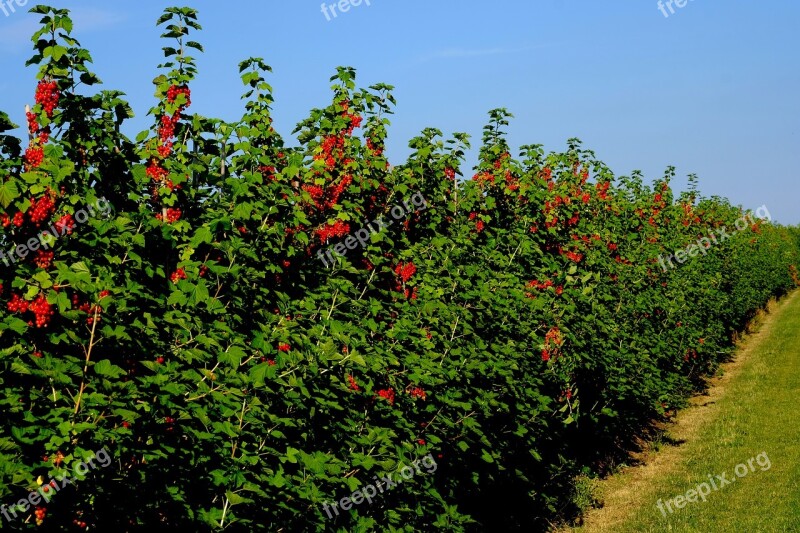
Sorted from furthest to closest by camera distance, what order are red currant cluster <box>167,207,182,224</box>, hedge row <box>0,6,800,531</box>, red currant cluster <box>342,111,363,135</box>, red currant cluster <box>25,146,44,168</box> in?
red currant cluster <box>342,111,363,135</box> < red currant cluster <box>167,207,182,224</box> < red currant cluster <box>25,146,44,168</box> < hedge row <box>0,6,800,531</box>

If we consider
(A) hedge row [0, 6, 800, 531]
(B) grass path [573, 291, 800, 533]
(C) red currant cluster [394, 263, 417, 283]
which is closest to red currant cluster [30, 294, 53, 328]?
(A) hedge row [0, 6, 800, 531]

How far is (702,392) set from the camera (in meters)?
18.4

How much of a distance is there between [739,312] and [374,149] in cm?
1943

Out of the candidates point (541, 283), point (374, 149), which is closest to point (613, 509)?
point (541, 283)

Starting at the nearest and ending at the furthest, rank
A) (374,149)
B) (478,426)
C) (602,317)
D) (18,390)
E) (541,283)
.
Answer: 1. (18,390)
2. (478,426)
3. (374,149)
4. (541,283)
5. (602,317)

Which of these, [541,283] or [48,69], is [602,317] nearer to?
[541,283]
